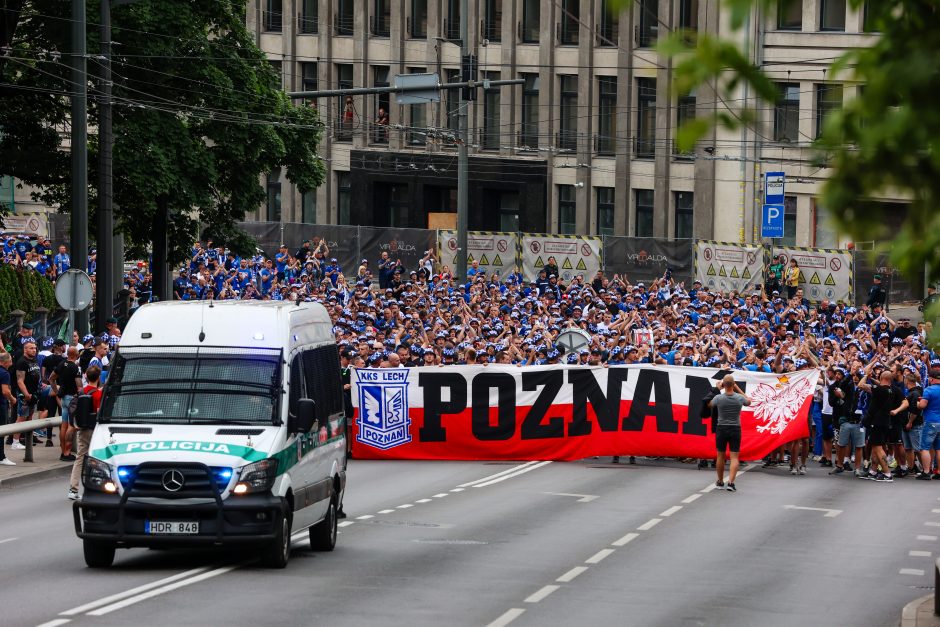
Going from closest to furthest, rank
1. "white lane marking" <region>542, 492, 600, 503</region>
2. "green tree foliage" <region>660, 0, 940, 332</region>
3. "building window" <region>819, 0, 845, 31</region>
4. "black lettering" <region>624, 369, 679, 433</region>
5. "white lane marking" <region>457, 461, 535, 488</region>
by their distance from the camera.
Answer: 1. "green tree foliage" <region>660, 0, 940, 332</region>
2. "white lane marking" <region>542, 492, 600, 503</region>
3. "white lane marking" <region>457, 461, 535, 488</region>
4. "black lettering" <region>624, 369, 679, 433</region>
5. "building window" <region>819, 0, 845, 31</region>

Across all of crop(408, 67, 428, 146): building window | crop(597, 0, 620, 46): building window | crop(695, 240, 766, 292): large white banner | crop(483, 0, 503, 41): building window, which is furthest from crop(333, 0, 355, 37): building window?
crop(695, 240, 766, 292): large white banner

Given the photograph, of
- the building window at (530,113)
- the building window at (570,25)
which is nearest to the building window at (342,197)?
the building window at (530,113)

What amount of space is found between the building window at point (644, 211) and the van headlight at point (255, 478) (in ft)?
159

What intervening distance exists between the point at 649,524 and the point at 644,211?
43.3 metres

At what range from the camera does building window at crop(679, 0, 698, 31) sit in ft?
195

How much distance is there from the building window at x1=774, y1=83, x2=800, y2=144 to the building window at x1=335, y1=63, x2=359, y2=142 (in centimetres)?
1688

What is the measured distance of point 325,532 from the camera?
55.8 feet

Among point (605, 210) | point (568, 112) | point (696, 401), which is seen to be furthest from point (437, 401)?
point (568, 112)

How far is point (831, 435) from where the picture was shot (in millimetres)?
27016

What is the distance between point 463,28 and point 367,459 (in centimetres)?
2008

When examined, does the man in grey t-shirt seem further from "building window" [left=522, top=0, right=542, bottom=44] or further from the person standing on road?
"building window" [left=522, top=0, right=542, bottom=44]

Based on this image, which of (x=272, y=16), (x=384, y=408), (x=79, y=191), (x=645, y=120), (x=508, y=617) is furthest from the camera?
(x=272, y=16)

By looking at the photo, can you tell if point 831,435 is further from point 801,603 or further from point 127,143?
point 127,143

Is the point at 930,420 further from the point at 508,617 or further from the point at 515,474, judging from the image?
the point at 508,617
